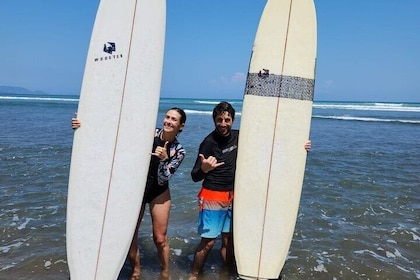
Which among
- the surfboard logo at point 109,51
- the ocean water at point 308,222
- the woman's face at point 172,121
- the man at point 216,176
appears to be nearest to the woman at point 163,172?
the woman's face at point 172,121

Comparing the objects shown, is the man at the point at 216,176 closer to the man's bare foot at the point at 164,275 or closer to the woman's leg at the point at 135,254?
the man's bare foot at the point at 164,275

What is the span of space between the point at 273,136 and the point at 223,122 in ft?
2.52

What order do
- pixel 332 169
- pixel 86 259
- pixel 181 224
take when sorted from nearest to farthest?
pixel 86 259
pixel 181 224
pixel 332 169

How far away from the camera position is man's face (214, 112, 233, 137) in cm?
316

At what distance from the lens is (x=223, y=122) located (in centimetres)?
319

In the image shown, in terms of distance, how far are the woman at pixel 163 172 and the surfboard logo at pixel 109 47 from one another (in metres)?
0.76

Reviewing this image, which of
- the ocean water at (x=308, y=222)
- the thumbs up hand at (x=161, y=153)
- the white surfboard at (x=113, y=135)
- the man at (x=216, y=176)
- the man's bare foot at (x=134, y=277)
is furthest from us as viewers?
the ocean water at (x=308, y=222)

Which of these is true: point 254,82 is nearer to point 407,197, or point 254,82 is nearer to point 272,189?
point 272,189

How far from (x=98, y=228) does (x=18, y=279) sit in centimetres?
92

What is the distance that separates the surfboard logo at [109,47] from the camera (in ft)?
11.8

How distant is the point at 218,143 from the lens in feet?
11.1

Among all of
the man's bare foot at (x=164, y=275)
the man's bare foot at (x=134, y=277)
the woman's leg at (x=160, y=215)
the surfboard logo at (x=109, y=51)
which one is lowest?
the man's bare foot at (x=134, y=277)

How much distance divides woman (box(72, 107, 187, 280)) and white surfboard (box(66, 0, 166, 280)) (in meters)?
0.07

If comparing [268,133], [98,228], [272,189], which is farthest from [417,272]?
[98,228]
